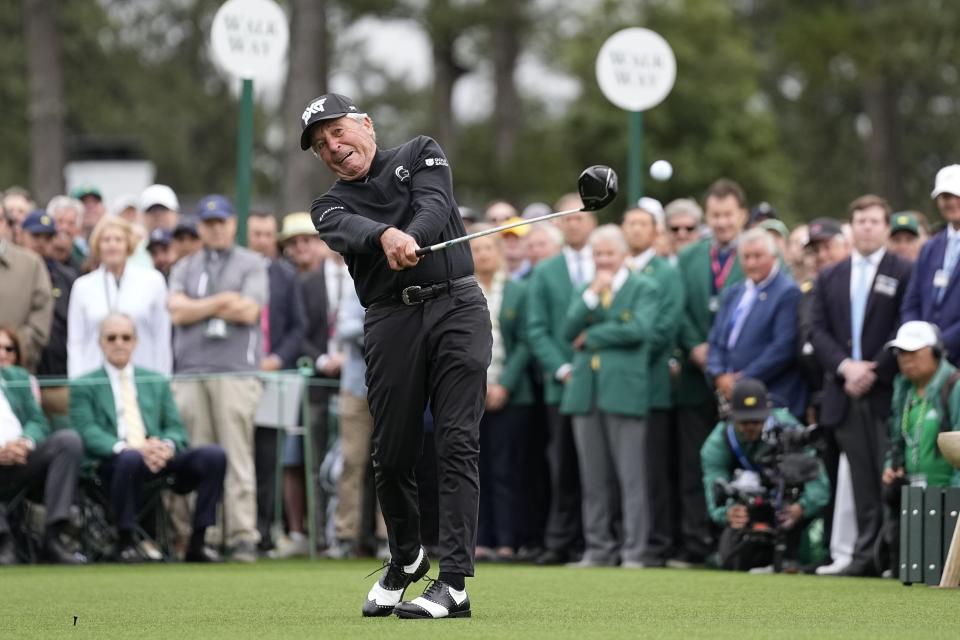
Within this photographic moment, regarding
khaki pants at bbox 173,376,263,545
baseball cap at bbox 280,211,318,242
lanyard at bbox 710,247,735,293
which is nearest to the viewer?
lanyard at bbox 710,247,735,293

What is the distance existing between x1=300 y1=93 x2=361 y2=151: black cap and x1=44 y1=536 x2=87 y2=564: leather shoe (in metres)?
5.81

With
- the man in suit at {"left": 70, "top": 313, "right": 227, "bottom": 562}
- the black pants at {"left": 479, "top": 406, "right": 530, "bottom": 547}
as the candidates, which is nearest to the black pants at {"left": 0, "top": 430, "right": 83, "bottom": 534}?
the man in suit at {"left": 70, "top": 313, "right": 227, "bottom": 562}

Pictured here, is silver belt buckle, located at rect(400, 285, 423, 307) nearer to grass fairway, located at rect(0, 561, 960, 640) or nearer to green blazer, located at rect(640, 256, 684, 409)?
grass fairway, located at rect(0, 561, 960, 640)

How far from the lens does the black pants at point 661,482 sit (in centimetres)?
1394

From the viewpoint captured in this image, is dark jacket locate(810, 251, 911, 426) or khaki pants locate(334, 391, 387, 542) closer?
dark jacket locate(810, 251, 911, 426)

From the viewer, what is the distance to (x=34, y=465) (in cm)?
1366

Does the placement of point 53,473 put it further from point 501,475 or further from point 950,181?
point 950,181

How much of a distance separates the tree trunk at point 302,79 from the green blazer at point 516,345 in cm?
1185

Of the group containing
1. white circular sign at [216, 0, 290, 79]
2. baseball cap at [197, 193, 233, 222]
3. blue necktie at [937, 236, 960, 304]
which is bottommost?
blue necktie at [937, 236, 960, 304]

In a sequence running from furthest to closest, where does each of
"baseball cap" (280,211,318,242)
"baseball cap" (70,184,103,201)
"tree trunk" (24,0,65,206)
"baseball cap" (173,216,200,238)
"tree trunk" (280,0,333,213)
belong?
1. "tree trunk" (24,0,65,206)
2. "tree trunk" (280,0,333,213)
3. "baseball cap" (70,184,103,201)
4. "baseball cap" (280,211,318,242)
5. "baseball cap" (173,216,200,238)

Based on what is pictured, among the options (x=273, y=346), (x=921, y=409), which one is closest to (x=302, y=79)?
(x=273, y=346)

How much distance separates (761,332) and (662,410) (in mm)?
994

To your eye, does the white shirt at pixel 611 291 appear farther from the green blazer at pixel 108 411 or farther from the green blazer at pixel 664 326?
the green blazer at pixel 108 411

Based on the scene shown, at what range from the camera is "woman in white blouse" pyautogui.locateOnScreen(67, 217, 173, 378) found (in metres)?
14.4
